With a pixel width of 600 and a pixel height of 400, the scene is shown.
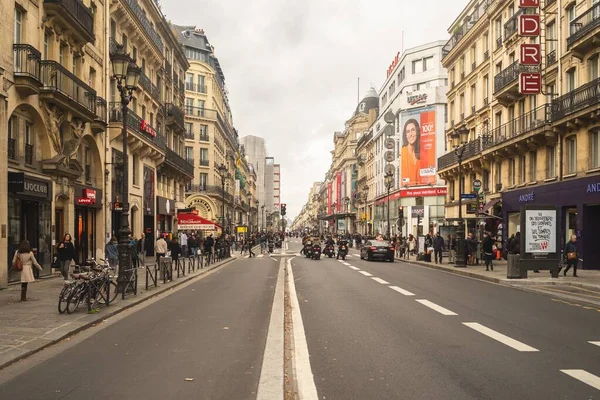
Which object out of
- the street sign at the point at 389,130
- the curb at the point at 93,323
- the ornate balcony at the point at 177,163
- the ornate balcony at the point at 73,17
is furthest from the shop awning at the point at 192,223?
the street sign at the point at 389,130

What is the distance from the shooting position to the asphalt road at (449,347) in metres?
6.06

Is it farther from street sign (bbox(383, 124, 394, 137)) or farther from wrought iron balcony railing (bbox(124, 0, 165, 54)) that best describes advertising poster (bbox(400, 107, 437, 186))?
wrought iron balcony railing (bbox(124, 0, 165, 54))

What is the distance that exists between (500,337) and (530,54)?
77.7 feet

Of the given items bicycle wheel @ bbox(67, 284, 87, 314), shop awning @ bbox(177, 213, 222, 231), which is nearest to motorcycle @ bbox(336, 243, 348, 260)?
shop awning @ bbox(177, 213, 222, 231)

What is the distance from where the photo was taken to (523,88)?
29031 mm

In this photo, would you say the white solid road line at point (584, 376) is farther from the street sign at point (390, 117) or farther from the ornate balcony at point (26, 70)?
the street sign at point (390, 117)

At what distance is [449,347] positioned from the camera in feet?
26.9

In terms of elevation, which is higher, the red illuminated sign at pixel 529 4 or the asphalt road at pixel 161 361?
the red illuminated sign at pixel 529 4

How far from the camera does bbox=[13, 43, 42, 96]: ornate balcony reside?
18.0 meters

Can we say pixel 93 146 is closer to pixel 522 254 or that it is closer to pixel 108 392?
pixel 522 254

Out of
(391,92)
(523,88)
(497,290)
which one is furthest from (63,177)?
(391,92)

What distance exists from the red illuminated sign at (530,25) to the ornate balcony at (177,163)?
2473cm

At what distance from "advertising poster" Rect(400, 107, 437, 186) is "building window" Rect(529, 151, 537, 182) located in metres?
29.7

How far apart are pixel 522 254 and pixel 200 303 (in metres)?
12.4
